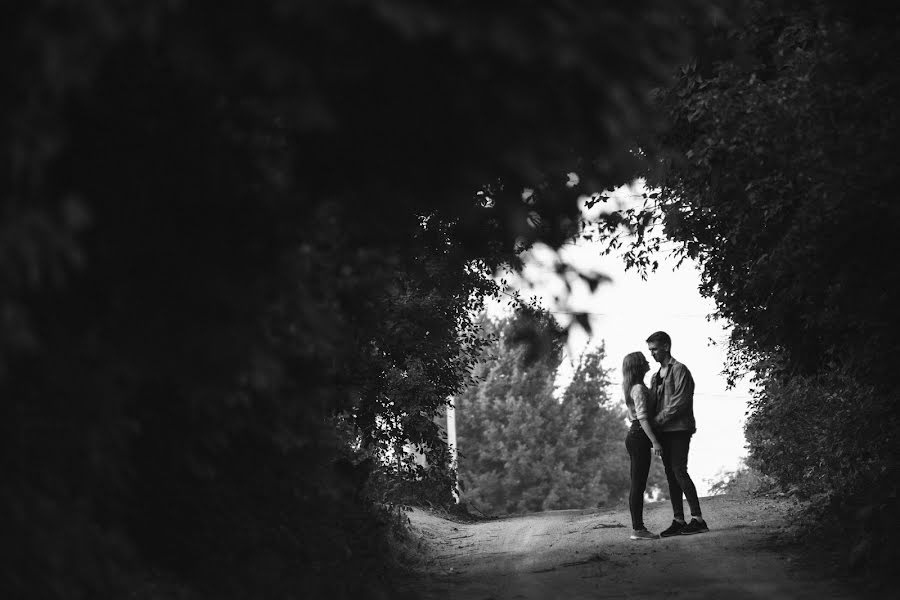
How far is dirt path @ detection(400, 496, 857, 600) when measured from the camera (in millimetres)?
8500

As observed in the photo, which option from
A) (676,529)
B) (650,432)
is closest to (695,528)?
A: (676,529)

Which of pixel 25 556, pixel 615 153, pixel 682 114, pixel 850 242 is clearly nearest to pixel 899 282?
pixel 850 242

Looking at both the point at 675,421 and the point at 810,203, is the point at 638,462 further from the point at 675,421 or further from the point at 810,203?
the point at 810,203

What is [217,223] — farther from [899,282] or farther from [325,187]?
[899,282]

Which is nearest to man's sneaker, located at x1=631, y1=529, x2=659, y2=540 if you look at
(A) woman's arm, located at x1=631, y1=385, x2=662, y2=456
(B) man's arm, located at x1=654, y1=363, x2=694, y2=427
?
(A) woman's arm, located at x1=631, y1=385, x2=662, y2=456

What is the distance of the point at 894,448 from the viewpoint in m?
9.73

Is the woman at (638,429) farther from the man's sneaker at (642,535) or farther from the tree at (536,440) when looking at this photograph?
the tree at (536,440)

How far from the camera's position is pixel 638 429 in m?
12.2

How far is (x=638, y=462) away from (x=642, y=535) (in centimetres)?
79

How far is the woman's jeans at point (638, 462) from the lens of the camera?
40.0ft

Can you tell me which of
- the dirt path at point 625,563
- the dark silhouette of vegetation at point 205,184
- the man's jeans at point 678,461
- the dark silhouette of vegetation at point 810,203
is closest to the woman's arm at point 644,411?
the man's jeans at point 678,461

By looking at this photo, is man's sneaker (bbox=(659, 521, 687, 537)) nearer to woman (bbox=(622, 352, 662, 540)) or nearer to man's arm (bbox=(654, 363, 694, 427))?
woman (bbox=(622, 352, 662, 540))

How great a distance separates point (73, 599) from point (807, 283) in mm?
6414

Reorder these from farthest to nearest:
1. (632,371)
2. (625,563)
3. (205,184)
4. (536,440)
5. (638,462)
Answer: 1. (536,440)
2. (638,462)
3. (632,371)
4. (625,563)
5. (205,184)
